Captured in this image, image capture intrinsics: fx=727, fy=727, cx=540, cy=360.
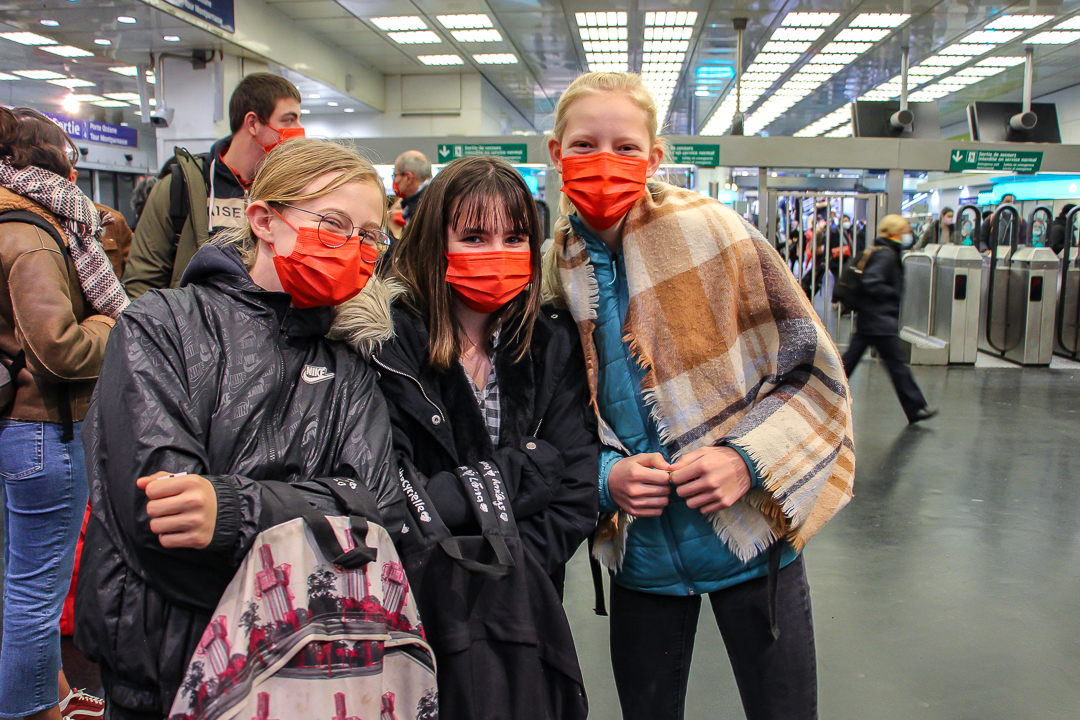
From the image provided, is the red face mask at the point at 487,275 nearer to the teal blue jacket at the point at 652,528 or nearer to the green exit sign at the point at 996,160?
the teal blue jacket at the point at 652,528

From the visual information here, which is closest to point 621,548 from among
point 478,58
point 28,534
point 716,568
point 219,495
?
point 716,568

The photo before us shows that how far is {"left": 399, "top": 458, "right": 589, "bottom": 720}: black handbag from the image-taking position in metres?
1.21

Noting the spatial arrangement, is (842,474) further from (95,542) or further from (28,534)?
(28,534)

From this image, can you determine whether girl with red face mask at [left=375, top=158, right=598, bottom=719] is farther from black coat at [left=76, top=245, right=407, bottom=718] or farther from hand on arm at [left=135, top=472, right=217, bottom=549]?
hand on arm at [left=135, top=472, right=217, bottom=549]

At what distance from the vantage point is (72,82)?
12406 mm

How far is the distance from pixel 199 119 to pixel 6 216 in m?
7.98

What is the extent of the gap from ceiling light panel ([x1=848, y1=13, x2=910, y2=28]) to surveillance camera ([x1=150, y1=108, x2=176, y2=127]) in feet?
28.8

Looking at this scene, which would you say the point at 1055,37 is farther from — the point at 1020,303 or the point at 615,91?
the point at 615,91

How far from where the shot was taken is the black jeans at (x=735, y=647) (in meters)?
1.48

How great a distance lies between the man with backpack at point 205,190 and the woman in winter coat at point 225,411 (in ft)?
4.17

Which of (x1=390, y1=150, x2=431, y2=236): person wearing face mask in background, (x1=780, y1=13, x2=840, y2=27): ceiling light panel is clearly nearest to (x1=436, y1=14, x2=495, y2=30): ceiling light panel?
(x1=780, y1=13, x2=840, y2=27): ceiling light panel

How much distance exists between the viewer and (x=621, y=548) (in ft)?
4.94

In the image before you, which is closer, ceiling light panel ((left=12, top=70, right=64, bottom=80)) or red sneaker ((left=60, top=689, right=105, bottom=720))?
red sneaker ((left=60, top=689, right=105, bottom=720))

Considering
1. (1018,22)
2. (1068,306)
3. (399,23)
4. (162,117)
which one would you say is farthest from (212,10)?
(1068,306)
